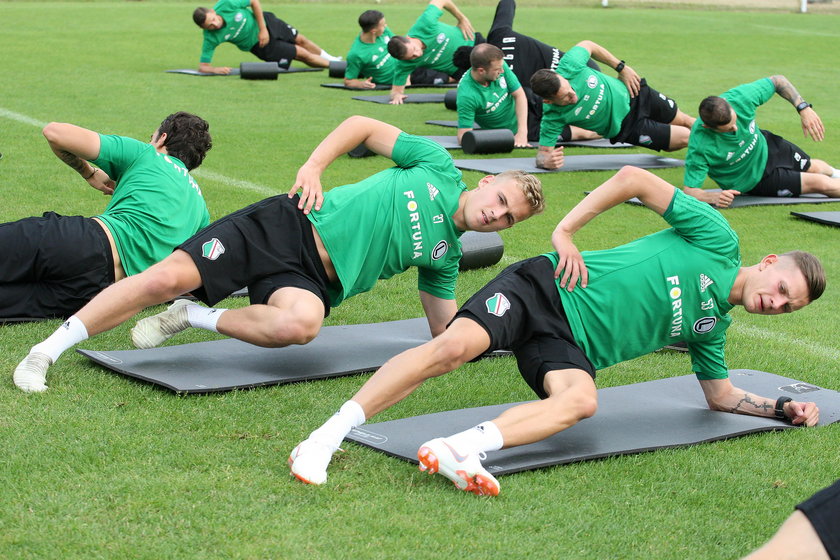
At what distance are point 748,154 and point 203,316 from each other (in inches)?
223

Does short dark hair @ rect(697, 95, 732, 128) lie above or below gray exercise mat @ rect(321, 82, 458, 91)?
above

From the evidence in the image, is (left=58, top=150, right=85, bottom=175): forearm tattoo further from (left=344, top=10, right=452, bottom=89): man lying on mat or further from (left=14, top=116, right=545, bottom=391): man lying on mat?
(left=344, top=10, right=452, bottom=89): man lying on mat

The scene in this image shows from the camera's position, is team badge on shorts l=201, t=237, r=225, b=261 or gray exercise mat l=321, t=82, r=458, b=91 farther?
gray exercise mat l=321, t=82, r=458, b=91

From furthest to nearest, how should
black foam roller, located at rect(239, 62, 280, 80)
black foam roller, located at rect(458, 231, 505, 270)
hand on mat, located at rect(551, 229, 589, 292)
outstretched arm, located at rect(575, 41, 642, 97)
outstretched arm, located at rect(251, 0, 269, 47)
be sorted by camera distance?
1. outstretched arm, located at rect(251, 0, 269, 47)
2. black foam roller, located at rect(239, 62, 280, 80)
3. outstretched arm, located at rect(575, 41, 642, 97)
4. black foam roller, located at rect(458, 231, 505, 270)
5. hand on mat, located at rect(551, 229, 589, 292)

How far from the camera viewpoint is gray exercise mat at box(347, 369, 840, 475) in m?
3.95

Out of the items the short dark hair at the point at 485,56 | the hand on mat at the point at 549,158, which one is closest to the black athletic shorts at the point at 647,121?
the hand on mat at the point at 549,158

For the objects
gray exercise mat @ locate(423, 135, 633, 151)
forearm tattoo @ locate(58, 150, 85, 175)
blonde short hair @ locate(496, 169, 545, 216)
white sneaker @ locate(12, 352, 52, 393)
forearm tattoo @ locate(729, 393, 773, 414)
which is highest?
blonde short hair @ locate(496, 169, 545, 216)

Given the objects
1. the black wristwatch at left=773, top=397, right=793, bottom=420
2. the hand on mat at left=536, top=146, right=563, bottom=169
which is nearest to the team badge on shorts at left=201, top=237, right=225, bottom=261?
the black wristwatch at left=773, top=397, right=793, bottom=420

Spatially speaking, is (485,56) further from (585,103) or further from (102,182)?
(102,182)

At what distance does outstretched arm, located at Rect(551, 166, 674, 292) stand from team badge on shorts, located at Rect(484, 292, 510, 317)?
281 mm

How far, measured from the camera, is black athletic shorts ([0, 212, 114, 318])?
5262mm

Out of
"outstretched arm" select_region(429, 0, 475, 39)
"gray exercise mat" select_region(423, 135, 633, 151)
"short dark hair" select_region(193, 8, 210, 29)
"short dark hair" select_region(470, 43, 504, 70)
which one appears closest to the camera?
"short dark hair" select_region(470, 43, 504, 70)

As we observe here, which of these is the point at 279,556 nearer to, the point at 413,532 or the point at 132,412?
the point at 413,532

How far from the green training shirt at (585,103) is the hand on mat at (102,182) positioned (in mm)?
5143
